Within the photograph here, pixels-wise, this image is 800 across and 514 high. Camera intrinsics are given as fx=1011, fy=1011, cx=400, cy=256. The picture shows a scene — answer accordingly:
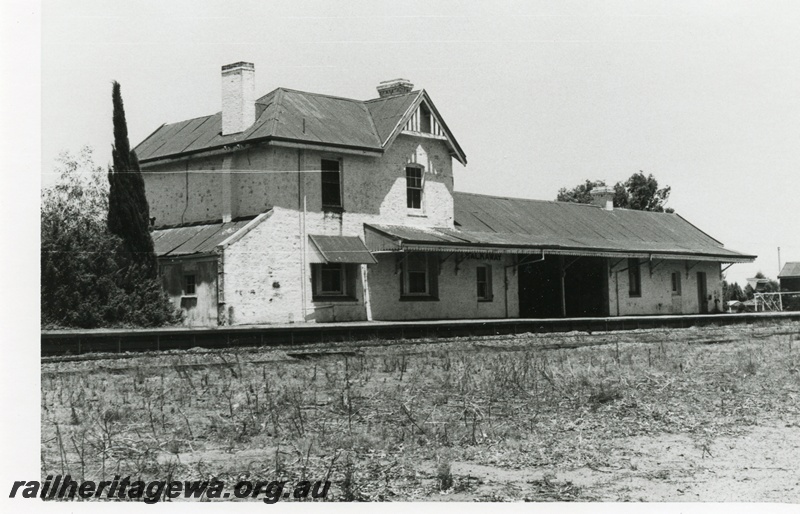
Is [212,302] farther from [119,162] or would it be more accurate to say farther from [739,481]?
[739,481]

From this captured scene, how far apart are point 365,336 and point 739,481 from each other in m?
13.5

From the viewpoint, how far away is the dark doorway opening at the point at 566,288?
34.0 metres

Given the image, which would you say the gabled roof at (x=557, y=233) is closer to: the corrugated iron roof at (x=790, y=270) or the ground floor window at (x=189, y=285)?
the ground floor window at (x=189, y=285)

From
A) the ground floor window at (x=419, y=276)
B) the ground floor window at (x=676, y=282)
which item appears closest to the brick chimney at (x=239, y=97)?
the ground floor window at (x=419, y=276)

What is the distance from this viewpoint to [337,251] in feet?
87.2

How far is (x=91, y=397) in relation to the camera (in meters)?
11.6

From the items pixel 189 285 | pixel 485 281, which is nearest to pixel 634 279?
pixel 485 281

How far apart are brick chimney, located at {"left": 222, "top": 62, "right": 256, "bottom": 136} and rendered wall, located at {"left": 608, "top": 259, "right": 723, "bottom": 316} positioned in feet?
47.9

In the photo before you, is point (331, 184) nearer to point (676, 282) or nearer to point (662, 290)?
point (662, 290)

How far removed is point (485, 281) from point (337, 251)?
20.6ft

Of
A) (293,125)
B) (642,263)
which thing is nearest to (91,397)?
(293,125)

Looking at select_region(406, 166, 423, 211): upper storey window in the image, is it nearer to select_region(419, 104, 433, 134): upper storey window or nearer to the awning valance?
select_region(419, 104, 433, 134): upper storey window

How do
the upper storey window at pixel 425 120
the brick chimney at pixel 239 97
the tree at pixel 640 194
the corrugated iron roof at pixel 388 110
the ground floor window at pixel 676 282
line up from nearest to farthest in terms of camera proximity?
1. the brick chimney at pixel 239 97
2. the corrugated iron roof at pixel 388 110
3. the upper storey window at pixel 425 120
4. the ground floor window at pixel 676 282
5. the tree at pixel 640 194

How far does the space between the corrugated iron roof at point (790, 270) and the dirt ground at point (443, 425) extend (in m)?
53.3
